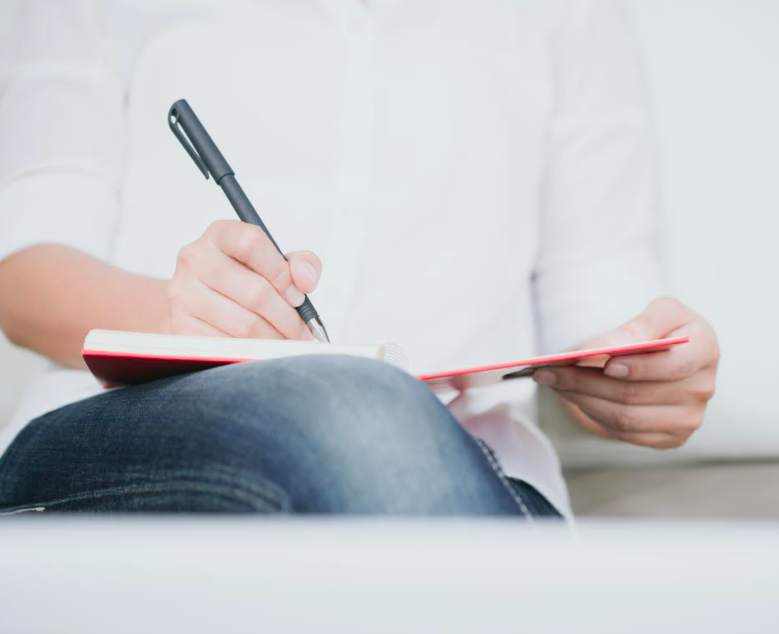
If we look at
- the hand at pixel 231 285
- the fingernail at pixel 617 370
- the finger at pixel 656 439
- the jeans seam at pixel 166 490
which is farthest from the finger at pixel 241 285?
the finger at pixel 656 439

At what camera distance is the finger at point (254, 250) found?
0.38m

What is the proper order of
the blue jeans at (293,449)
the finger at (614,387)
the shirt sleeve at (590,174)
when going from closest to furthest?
the blue jeans at (293,449) < the finger at (614,387) < the shirt sleeve at (590,174)

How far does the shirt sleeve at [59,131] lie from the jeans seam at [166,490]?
23cm

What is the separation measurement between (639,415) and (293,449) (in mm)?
363

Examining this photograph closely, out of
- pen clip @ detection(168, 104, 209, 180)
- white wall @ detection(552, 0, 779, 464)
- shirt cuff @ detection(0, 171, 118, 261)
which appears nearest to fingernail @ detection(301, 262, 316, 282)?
pen clip @ detection(168, 104, 209, 180)

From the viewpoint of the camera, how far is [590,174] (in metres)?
0.71

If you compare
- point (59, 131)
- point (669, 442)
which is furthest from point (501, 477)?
point (59, 131)

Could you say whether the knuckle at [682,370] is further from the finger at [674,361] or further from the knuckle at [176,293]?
the knuckle at [176,293]

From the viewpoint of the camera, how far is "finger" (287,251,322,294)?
39 cm

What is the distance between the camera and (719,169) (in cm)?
76

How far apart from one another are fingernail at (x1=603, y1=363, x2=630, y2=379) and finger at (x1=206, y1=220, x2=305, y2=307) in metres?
0.22

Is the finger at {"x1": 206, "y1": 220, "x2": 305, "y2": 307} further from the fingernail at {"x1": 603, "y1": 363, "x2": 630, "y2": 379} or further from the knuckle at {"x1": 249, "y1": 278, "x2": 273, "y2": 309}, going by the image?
the fingernail at {"x1": 603, "y1": 363, "x2": 630, "y2": 379}

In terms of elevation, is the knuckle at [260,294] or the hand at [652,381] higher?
the knuckle at [260,294]

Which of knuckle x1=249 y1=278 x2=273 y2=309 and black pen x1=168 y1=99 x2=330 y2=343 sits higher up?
black pen x1=168 y1=99 x2=330 y2=343
